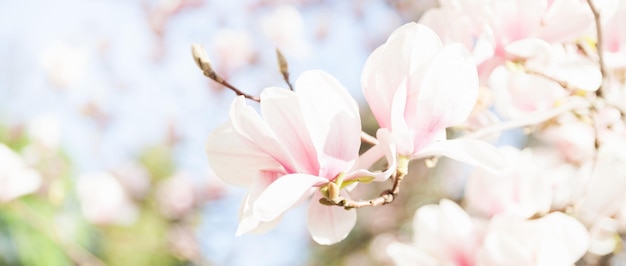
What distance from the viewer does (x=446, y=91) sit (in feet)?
1.41

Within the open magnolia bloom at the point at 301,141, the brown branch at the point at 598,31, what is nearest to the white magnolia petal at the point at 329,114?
the open magnolia bloom at the point at 301,141

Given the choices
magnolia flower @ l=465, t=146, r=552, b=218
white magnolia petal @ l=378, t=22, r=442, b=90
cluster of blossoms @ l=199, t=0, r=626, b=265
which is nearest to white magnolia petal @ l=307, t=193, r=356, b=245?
cluster of blossoms @ l=199, t=0, r=626, b=265

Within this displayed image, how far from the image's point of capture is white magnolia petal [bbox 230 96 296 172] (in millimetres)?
419

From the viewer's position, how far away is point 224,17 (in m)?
2.71

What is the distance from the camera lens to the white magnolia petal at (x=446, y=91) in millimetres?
426

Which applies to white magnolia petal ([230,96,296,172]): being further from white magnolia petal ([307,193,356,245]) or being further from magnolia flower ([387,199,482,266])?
magnolia flower ([387,199,482,266])

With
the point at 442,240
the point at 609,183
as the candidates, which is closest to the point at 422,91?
the point at 442,240

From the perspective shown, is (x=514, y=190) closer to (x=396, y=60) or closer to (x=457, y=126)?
(x=457, y=126)

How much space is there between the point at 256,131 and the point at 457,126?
0.23m

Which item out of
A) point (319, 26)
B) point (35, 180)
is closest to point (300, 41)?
point (319, 26)

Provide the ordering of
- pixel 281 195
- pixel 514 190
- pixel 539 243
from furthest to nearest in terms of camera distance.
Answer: pixel 514 190 → pixel 539 243 → pixel 281 195

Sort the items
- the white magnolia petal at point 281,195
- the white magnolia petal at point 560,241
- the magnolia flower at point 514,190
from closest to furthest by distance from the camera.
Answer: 1. the white magnolia petal at point 281,195
2. the white magnolia petal at point 560,241
3. the magnolia flower at point 514,190

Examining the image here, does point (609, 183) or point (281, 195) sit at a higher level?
point (281, 195)

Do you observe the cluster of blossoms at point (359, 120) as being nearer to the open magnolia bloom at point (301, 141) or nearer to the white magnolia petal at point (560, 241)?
the open magnolia bloom at point (301, 141)
